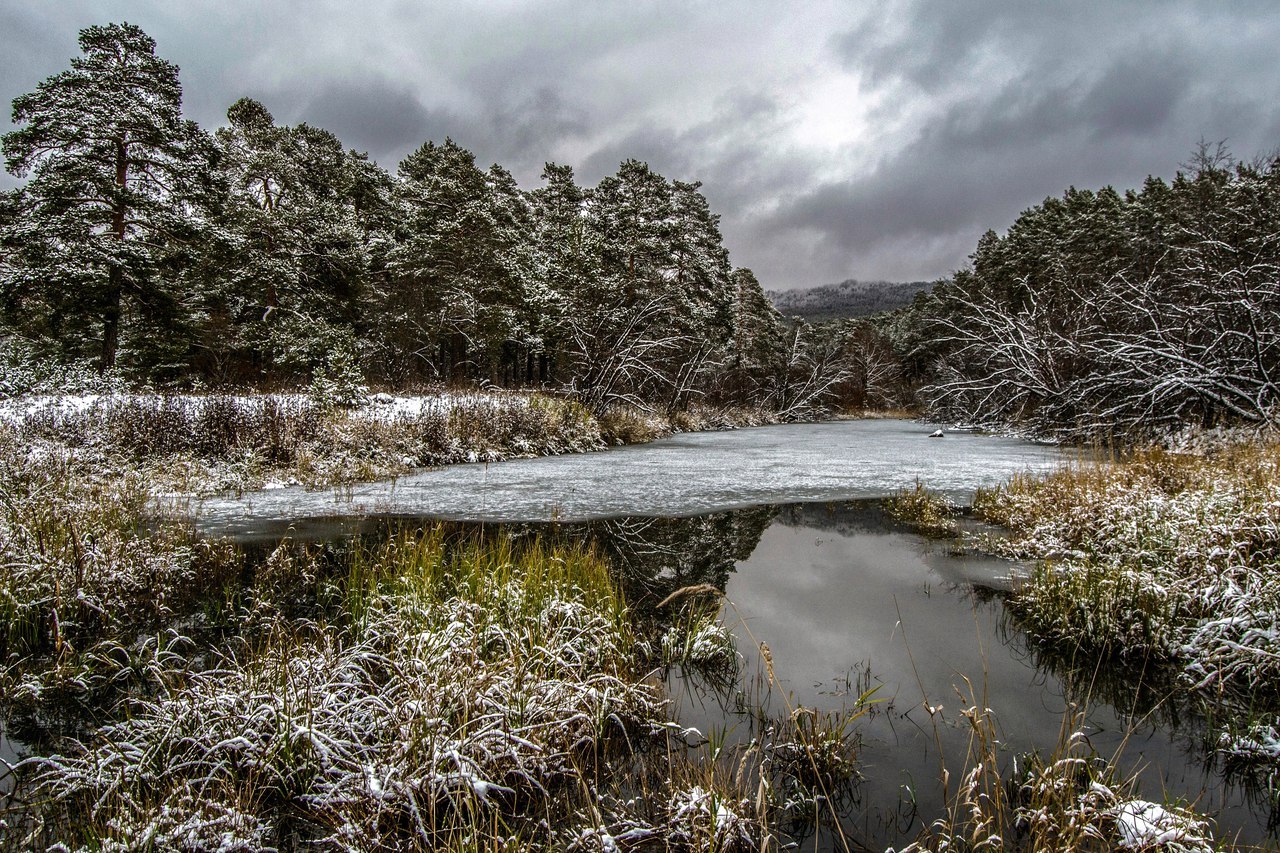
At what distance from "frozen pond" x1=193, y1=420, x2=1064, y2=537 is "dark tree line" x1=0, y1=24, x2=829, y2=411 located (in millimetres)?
6586

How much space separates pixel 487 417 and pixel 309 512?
7.27 metres

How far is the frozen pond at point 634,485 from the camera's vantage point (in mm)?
7535

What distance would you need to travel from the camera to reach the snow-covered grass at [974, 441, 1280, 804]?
2.86 m

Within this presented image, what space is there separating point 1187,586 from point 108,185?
25.2 m

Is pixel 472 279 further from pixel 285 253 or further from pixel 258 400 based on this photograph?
pixel 258 400

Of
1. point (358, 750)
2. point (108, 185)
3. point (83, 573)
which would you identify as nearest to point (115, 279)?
point (108, 185)

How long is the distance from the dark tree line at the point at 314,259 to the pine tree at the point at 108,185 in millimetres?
57

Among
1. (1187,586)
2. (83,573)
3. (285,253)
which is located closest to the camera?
(1187,586)

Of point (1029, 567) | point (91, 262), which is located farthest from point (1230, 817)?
point (91, 262)

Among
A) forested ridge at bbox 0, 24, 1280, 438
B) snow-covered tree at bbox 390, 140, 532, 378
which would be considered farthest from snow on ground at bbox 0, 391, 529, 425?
snow-covered tree at bbox 390, 140, 532, 378

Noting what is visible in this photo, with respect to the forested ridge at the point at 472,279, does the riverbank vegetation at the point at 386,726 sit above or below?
below

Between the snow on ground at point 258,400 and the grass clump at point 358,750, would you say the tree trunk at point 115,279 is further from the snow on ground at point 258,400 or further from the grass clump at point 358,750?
the grass clump at point 358,750

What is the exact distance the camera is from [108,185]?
17875 millimetres

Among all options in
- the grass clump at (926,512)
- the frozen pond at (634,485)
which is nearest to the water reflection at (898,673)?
the grass clump at (926,512)
